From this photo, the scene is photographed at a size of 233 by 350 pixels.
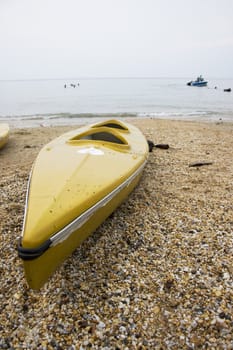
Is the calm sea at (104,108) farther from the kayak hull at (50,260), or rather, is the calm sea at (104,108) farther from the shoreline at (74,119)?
the kayak hull at (50,260)

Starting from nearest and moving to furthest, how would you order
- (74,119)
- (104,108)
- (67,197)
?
(67,197) → (74,119) → (104,108)

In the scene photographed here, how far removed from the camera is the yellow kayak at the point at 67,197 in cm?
180

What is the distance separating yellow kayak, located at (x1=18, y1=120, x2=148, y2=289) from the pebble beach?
38cm

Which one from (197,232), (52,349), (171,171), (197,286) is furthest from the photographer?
(171,171)

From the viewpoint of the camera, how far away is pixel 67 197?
2.23 m

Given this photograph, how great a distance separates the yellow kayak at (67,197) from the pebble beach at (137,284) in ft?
1.24

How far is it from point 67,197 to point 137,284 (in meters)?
1.04

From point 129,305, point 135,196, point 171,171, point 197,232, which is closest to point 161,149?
point 171,171

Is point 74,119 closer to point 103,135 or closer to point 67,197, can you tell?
point 103,135

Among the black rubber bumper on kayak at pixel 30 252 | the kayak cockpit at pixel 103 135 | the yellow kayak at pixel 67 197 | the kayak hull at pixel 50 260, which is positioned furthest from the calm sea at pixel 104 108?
the black rubber bumper on kayak at pixel 30 252

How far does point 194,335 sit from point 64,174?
1880 millimetres

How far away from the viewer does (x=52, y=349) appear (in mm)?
1764

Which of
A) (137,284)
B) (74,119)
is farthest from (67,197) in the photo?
(74,119)

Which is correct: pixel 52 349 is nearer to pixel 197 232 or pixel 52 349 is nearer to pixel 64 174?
pixel 64 174
